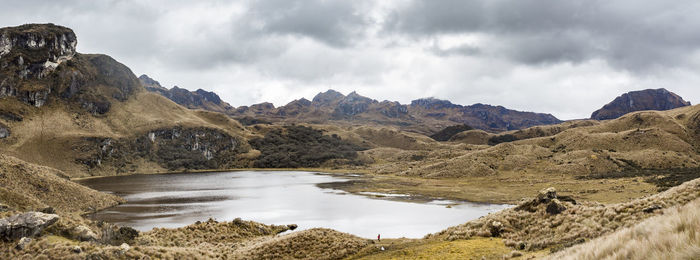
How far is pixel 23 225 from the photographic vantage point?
2073 cm

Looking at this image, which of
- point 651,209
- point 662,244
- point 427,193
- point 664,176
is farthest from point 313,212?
point 664,176

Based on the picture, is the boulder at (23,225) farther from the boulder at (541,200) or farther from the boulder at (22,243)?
the boulder at (541,200)

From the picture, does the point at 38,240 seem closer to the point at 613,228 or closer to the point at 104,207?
the point at 613,228

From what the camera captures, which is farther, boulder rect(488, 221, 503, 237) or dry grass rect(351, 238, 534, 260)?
boulder rect(488, 221, 503, 237)

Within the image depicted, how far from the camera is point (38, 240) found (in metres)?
20.8

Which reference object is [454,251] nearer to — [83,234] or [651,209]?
[651,209]

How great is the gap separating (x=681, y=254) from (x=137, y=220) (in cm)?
6024

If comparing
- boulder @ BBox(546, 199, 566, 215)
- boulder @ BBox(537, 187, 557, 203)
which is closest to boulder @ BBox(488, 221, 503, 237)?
boulder @ BBox(546, 199, 566, 215)

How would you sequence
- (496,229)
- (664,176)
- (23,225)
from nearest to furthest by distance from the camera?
1. (23,225)
2. (496,229)
3. (664,176)

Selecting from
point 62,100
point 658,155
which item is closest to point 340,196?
point 658,155

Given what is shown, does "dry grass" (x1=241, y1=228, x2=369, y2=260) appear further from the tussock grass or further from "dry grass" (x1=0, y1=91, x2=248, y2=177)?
"dry grass" (x1=0, y1=91, x2=248, y2=177)

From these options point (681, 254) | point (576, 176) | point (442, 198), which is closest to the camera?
point (681, 254)

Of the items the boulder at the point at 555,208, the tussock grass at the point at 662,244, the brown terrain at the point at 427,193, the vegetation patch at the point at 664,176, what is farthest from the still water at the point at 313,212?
the tussock grass at the point at 662,244

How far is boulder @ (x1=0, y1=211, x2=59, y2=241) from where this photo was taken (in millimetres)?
20297
